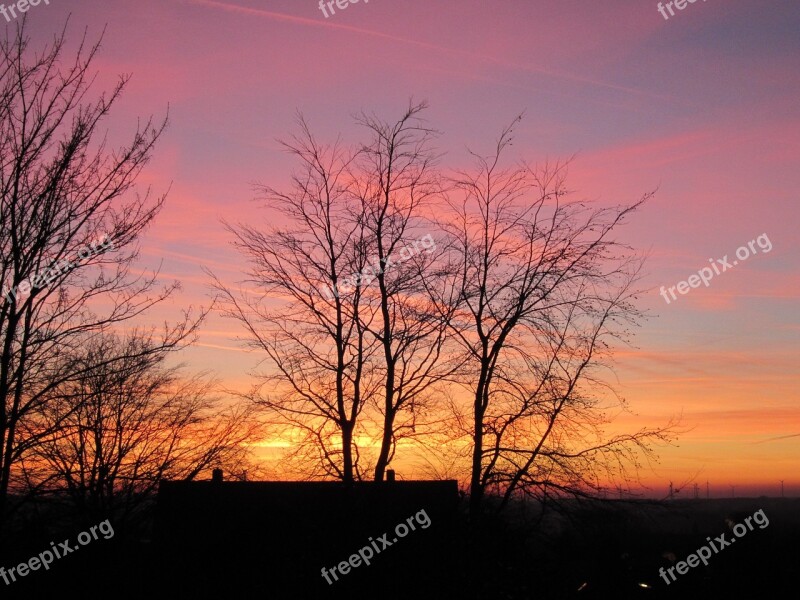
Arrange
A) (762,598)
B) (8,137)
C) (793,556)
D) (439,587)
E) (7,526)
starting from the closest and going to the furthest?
1. (8,137)
2. (7,526)
3. (439,587)
4. (762,598)
5. (793,556)

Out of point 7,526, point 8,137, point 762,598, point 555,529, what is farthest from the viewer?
point 762,598

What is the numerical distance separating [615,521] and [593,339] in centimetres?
445

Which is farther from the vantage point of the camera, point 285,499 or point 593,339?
point 285,499

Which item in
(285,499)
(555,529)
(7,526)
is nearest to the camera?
(7,526)

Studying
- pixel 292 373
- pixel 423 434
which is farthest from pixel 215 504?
pixel 423 434

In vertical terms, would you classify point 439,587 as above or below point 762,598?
above

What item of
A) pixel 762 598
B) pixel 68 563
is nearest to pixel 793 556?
pixel 762 598

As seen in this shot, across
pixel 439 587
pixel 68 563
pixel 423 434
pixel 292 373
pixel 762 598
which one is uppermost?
pixel 292 373

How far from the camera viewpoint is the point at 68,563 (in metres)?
15.3

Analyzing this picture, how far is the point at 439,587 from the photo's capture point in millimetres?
14453

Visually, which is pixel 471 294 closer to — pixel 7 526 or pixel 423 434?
pixel 423 434

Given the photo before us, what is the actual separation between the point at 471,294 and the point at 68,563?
431 inches

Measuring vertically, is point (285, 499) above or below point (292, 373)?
below

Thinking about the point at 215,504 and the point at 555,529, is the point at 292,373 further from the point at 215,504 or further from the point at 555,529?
the point at 555,529
